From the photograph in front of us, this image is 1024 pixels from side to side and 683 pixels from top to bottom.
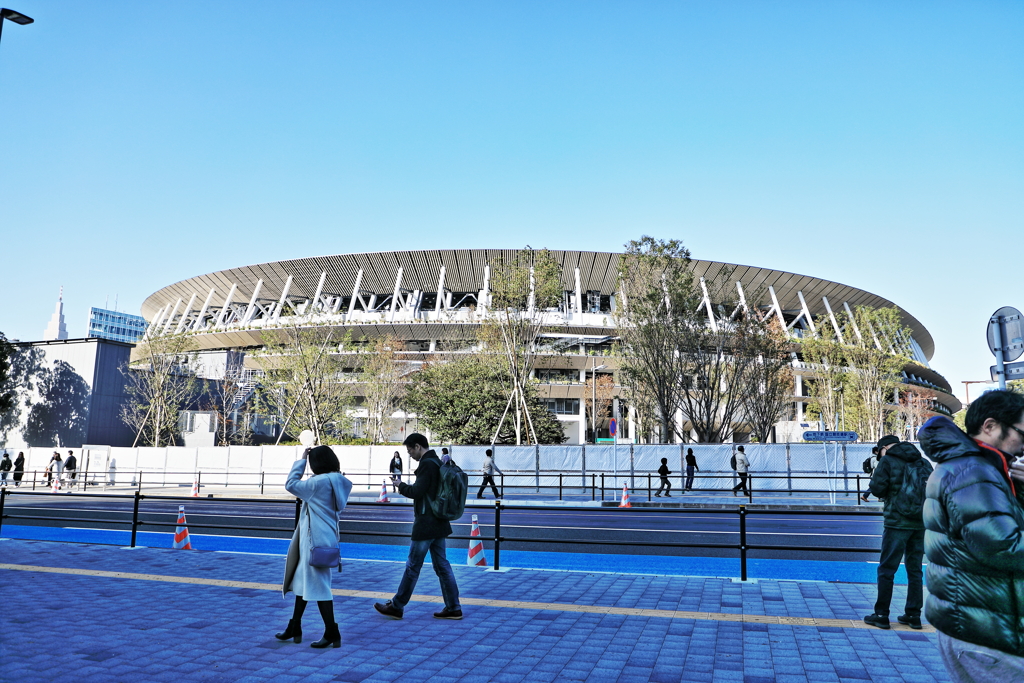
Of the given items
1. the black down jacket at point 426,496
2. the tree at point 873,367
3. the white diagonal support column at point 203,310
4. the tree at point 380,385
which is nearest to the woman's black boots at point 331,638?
the black down jacket at point 426,496

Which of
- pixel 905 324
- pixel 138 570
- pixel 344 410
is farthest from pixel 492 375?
pixel 905 324

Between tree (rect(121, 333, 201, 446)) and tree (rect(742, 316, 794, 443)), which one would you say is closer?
tree (rect(742, 316, 794, 443))

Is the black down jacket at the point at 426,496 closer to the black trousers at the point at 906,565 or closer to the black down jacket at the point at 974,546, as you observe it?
the black trousers at the point at 906,565

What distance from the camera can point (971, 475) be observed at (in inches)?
111

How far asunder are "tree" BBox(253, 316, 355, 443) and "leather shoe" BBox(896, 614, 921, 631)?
104ft

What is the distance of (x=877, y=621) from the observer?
20.6ft

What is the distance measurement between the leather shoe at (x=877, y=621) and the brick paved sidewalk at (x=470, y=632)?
4.0 inches

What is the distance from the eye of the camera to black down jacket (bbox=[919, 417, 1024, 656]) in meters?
2.71

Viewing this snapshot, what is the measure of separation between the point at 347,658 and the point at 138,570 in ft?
17.2

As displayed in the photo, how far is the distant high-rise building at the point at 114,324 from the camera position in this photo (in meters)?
183

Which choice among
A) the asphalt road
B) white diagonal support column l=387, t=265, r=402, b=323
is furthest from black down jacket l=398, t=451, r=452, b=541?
white diagonal support column l=387, t=265, r=402, b=323

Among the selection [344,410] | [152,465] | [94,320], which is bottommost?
[152,465]

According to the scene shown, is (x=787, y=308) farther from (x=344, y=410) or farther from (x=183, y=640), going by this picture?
(x=183, y=640)

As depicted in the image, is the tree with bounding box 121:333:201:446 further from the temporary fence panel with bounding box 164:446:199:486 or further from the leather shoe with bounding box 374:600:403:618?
the leather shoe with bounding box 374:600:403:618
